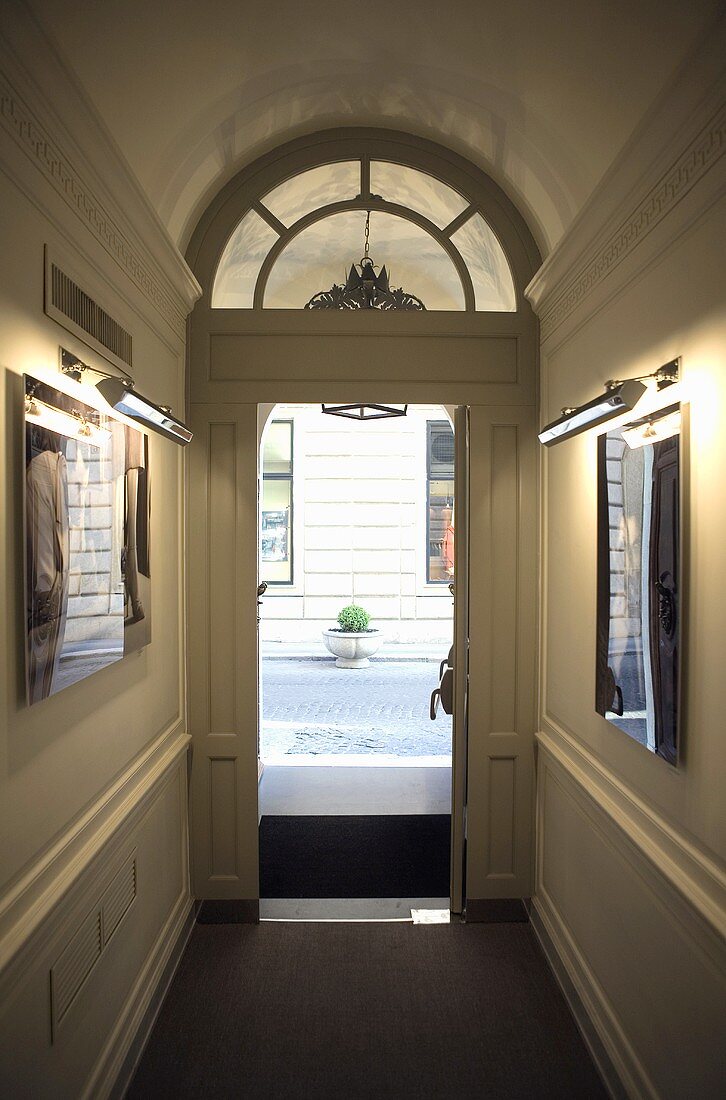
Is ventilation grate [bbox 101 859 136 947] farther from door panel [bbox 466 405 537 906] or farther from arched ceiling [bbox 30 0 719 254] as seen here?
arched ceiling [bbox 30 0 719 254]

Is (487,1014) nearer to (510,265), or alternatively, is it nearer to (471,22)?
(510,265)

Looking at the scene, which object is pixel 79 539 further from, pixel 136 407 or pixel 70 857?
pixel 70 857

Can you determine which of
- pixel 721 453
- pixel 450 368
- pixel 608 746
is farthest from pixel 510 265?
pixel 608 746

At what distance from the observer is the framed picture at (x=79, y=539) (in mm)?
1708

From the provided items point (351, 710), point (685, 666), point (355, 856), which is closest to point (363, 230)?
point (685, 666)

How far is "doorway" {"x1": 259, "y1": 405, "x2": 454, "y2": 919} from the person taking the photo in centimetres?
553

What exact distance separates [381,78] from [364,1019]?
12.0 ft

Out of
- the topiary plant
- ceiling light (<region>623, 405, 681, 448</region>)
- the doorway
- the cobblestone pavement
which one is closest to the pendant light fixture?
ceiling light (<region>623, 405, 681, 448</region>)

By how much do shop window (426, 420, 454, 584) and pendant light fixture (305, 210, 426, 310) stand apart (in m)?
8.47

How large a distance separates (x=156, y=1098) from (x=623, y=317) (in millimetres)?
2947

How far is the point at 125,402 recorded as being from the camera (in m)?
1.97

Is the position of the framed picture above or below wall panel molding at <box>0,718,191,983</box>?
above

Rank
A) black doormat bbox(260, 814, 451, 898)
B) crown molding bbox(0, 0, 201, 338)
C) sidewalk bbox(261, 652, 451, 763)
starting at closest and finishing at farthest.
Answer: crown molding bbox(0, 0, 201, 338), black doormat bbox(260, 814, 451, 898), sidewalk bbox(261, 652, 451, 763)

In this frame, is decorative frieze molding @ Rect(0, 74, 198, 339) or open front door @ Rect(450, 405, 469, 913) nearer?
decorative frieze molding @ Rect(0, 74, 198, 339)
